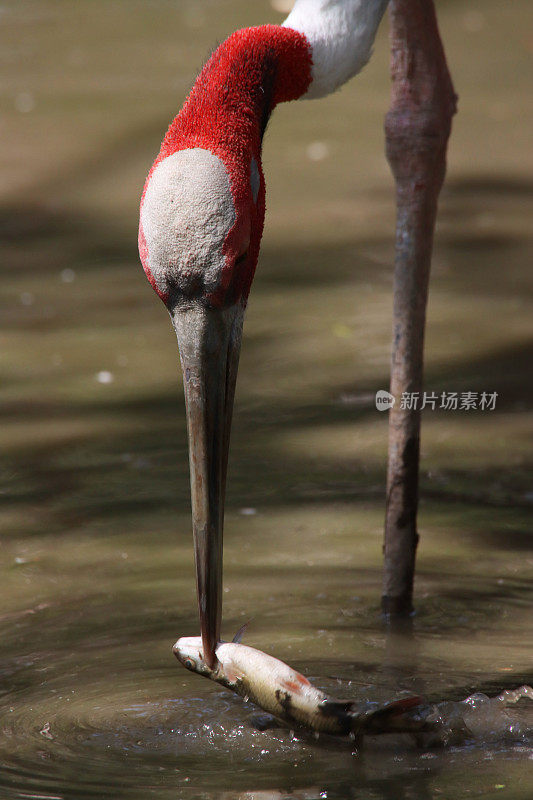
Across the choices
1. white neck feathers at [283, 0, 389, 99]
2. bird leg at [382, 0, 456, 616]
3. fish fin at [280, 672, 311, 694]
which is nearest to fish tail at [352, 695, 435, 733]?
fish fin at [280, 672, 311, 694]

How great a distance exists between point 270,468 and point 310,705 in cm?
163

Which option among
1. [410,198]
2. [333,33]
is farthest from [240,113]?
[410,198]

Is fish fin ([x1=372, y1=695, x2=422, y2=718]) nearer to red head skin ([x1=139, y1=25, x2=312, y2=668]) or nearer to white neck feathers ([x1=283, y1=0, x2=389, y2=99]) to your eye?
red head skin ([x1=139, y1=25, x2=312, y2=668])

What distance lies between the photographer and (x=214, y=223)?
89.0 inches

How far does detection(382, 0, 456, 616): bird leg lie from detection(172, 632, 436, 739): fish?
721 millimetres

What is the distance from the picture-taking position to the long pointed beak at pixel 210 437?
240cm

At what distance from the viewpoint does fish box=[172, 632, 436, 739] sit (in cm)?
238

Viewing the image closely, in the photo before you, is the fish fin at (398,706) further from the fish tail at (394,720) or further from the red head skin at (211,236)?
the red head skin at (211,236)

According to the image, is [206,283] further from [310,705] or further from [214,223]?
[310,705]

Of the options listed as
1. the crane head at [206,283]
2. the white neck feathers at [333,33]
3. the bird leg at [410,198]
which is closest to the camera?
the crane head at [206,283]

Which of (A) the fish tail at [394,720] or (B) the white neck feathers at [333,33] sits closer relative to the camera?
(A) the fish tail at [394,720]

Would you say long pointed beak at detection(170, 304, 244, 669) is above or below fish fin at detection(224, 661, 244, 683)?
above

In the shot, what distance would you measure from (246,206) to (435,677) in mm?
1045

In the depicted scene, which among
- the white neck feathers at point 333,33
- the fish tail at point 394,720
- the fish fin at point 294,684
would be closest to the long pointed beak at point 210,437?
the fish fin at point 294,684
